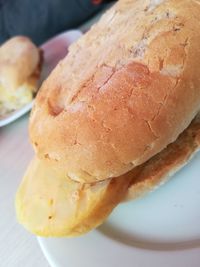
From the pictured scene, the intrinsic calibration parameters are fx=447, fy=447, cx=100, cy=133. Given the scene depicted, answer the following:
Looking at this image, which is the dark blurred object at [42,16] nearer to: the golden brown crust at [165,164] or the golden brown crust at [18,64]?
the golden brown crust at [18,64]

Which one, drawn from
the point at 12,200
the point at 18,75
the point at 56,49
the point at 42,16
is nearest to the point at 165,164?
the point at 12,200

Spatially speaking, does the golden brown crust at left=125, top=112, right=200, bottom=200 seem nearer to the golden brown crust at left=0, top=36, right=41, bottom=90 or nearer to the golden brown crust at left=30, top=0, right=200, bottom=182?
the golden brown crust at left=30, top=0, right=200, bottom=182

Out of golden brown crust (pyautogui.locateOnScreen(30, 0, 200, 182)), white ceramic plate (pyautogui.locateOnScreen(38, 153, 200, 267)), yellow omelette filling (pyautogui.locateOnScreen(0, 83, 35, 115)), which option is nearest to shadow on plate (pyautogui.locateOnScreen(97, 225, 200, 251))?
white ceramic plate (pyautogui.locateOnScreen(38, 153, 200, 267))

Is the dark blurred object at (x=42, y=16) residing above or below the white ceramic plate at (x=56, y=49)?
below

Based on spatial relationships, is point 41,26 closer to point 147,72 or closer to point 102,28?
point 102,28

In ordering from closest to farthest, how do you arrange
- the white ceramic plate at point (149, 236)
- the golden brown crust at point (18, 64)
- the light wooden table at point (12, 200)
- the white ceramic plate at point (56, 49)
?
the white ceramic plate at point (149, 236) < the light wooden table at point (12, 200) < the golden brown crust at point (18, 64) < the white ceramic plate at point (56, 49)

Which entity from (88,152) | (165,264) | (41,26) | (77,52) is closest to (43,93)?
(77,52)

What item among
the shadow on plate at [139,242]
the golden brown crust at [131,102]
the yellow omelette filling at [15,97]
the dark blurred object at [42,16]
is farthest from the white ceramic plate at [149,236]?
the dark blurred object at [42,16]
